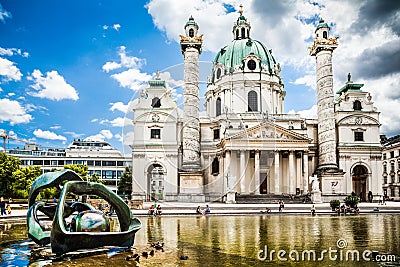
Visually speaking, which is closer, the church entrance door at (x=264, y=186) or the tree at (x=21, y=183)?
the tree at (x=21, y=183)

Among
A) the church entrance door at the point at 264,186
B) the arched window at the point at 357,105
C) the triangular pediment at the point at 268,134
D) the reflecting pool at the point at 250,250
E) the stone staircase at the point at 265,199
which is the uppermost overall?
the arched window at the point at 357,105

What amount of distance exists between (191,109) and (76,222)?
129 feet

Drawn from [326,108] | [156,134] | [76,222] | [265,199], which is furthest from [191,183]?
[76,222]

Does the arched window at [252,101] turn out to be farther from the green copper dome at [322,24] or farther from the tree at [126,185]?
the tree at [126,185]

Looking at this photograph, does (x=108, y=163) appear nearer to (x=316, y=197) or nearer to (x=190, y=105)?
(x=190, y=105)

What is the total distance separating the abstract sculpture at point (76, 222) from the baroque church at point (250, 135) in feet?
117

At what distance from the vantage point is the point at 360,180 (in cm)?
6475

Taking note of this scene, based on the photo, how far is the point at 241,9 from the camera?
7769 cm

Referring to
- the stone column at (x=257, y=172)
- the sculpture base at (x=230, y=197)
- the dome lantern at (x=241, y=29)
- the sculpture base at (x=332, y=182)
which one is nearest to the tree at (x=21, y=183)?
the sculpture base at (x=230, y=197)

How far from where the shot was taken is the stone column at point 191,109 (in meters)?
50.7

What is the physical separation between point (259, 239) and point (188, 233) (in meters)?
4.13

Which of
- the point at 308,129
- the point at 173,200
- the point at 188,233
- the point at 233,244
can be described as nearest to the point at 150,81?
the point at 173,200

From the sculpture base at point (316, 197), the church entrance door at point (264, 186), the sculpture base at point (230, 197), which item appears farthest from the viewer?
the church entrance door at point (264, 186)

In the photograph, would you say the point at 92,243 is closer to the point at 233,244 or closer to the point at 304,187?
the point at 233,244
